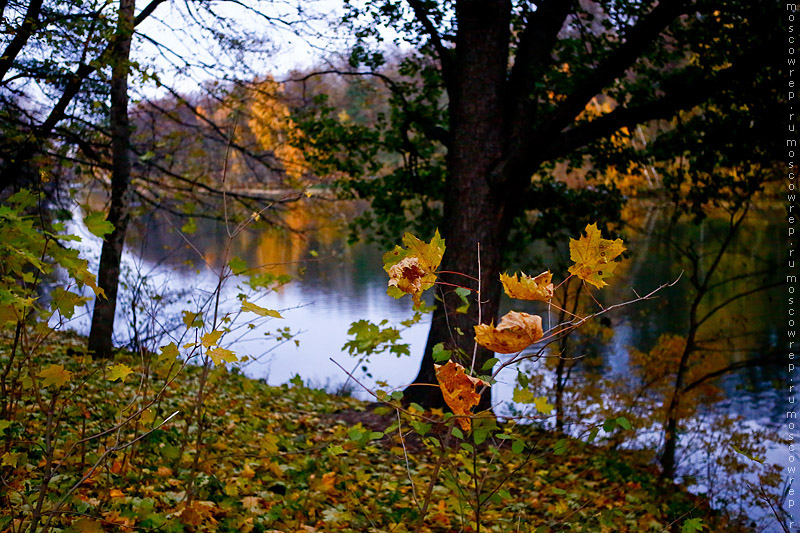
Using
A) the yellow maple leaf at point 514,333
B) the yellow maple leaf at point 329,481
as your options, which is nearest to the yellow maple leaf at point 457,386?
the yellow maple leaf at point 514,333

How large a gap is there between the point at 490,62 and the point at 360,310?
438 inches

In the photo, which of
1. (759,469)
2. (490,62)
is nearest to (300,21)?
(490,62)

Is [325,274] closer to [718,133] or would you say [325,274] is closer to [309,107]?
[309,107]

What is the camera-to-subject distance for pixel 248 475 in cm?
341

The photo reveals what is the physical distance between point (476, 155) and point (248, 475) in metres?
3.44

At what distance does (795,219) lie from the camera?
6297mm

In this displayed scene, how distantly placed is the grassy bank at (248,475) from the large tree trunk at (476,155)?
1459mm

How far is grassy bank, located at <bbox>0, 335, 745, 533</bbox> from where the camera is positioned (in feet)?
7.32

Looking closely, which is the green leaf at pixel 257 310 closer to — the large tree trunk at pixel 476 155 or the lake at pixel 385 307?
the large tree trunk at pixel 476 155

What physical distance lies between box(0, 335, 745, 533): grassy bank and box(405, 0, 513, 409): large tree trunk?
57.5 inches

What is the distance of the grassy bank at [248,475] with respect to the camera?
2.23 m

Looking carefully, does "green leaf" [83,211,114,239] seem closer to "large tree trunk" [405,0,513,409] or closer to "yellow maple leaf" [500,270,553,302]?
"yellow maple leaf" [500,270,553,302]

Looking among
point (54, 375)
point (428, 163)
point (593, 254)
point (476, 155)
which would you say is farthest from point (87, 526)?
point (428, 163)

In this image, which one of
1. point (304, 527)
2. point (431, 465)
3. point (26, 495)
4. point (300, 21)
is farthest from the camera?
point (300, 21)
